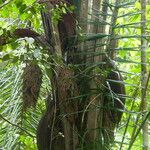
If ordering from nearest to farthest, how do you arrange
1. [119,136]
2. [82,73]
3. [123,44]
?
[82,73] → [119,136] → [123,44]

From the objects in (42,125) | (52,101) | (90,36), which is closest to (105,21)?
(90,36)

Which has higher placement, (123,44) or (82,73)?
(123,44)

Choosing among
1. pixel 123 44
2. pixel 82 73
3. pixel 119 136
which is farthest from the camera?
pixel 123 44

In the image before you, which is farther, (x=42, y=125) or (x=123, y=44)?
(x=123, y=44)

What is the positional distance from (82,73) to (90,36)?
148 mm

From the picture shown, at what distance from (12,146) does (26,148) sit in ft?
0.42

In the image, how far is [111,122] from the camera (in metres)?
1.54

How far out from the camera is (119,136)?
5.72 ft

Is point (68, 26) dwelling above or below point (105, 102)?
above

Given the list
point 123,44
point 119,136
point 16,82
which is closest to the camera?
point 16,82

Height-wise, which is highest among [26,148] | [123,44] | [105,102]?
[123,44]

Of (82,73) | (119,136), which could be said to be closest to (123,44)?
(119,136)

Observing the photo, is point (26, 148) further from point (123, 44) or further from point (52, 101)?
point (123, 44)

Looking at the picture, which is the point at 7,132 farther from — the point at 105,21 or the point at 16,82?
the point at 105,21
